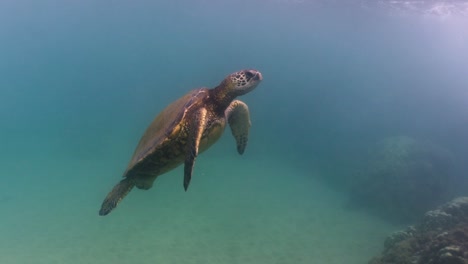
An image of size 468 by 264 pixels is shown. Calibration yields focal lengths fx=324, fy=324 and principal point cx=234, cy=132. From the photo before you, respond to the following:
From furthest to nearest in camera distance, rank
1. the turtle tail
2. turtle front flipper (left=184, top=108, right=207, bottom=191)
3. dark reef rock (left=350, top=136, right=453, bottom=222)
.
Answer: dark reef rock (left=350, top=136, right=453, bottom=222)
the turtle tail
turtle front flipper (left=184, top=108, right=207, bottom=191)

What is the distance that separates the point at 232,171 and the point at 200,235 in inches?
394

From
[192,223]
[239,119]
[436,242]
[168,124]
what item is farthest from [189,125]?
[192,223]

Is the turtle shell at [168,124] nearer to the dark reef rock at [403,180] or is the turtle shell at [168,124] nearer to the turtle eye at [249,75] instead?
the turtle eye at [249,75]

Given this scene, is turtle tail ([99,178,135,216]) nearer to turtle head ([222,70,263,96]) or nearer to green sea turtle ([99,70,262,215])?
green sea turtle ([99,70,262,215])

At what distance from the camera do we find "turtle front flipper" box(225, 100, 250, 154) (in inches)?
240

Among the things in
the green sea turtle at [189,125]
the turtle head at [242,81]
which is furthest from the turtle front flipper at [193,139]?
the turtle head at [242,81]

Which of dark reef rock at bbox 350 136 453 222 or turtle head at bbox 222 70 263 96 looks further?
dark reef rock at bbox 350 136 453 222

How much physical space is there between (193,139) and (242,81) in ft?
4.19

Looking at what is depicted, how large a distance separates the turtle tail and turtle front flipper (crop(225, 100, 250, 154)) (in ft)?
7.53

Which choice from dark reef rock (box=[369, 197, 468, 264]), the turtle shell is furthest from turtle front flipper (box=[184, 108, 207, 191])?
dark reef rock (box=[369, 197, 468, 264])

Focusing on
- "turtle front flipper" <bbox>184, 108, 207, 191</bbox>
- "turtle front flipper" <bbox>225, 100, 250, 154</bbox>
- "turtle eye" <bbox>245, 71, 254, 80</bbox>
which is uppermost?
"turtle eye" <bbox>245, 71, 254, 80</bbox>

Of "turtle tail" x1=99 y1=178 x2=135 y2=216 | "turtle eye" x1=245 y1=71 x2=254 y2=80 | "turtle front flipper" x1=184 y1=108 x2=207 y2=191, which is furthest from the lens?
"turtle tail" x1=99 y1=178 x2=135 y2=216

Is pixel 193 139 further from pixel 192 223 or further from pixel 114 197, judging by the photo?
pixel 192 223

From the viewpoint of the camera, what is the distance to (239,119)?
6.45 metres
